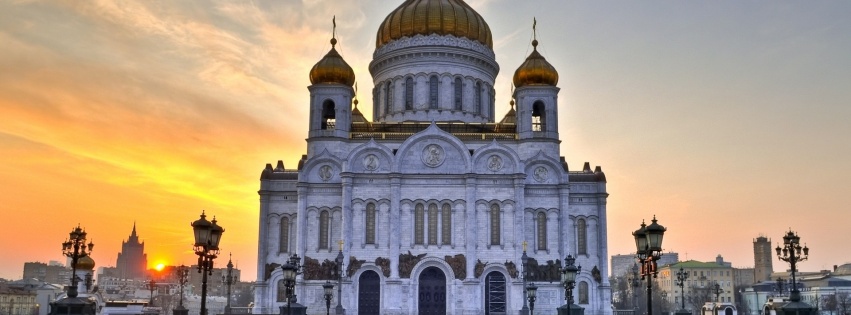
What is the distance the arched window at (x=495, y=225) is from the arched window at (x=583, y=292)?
544cm

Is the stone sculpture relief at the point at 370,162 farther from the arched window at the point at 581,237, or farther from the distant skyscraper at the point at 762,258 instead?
the distant skyscraper at the point at 762,258

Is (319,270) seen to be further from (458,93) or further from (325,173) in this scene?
(458,93)

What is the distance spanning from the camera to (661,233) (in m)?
16.3

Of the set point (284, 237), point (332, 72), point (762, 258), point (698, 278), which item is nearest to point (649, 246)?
point (284, 237)

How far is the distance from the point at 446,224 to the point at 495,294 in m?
4.43

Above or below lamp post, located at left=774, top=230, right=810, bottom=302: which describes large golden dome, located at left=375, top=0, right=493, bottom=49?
above

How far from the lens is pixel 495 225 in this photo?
143ft

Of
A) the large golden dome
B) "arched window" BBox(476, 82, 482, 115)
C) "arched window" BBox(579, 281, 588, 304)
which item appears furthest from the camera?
"arched window" BBox(476, 82, 482, 115)

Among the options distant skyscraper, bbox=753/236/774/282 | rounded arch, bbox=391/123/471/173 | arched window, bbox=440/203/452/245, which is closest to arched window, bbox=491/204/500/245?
arched window, bbox=440/203/452/245

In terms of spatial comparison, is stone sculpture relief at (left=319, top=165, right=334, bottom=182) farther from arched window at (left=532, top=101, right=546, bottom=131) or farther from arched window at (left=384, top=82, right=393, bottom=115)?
arched window at (left=532, top=101, right=546, bottom=131)

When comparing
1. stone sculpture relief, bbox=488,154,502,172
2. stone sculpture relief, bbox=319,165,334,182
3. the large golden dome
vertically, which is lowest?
stone sculpture relief, bbox=319,165,334,182

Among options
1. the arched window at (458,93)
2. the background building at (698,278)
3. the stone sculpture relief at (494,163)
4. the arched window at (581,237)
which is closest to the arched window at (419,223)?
the stone sculpture relief at (494,163)

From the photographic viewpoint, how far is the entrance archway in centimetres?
4241

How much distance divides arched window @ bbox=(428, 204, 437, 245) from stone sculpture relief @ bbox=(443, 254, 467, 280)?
1.23 metres
